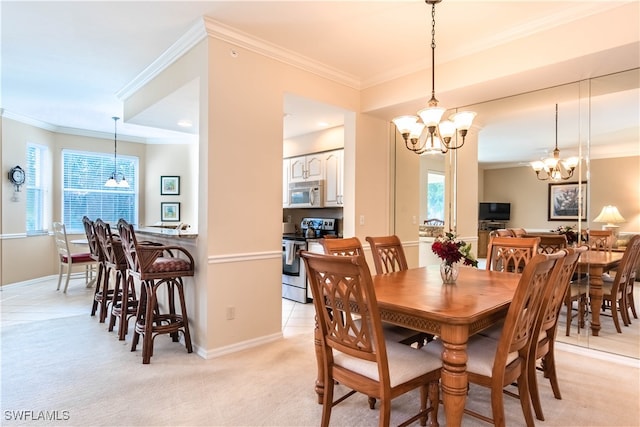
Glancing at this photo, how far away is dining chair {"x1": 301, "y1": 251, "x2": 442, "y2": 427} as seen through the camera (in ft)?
5.21

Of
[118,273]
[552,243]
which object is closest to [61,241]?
[118,273]

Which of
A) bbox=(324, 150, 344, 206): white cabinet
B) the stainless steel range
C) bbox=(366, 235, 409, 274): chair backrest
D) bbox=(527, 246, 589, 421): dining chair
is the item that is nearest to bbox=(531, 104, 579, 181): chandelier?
bbox=(527, 246, 589, 421): dining chair

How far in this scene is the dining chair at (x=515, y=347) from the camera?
5.18 ft

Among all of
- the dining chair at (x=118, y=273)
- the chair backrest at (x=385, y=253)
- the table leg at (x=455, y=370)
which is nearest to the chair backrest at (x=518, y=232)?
the chair backrest at (x=385, y=253)

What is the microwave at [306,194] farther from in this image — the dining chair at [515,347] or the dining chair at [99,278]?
the dining chair at [515,347]

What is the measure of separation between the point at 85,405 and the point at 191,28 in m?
2.76

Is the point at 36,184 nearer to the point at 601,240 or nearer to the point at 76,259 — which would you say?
the point at 76,259

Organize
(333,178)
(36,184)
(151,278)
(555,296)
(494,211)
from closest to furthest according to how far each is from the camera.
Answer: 1. (555,296)
2. (151,278)
3. (494,211)
4. (333,178)
5. (36,184)

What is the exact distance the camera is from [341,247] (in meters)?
2.68

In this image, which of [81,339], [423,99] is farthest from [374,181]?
[81,339]

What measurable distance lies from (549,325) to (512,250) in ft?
3.31

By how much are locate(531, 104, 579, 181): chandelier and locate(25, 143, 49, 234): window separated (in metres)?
7.19

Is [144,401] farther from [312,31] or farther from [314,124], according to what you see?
[314,124]

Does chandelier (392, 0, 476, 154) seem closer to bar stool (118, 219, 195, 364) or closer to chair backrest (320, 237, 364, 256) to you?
chair backrest (320, 237, 364, 256)
